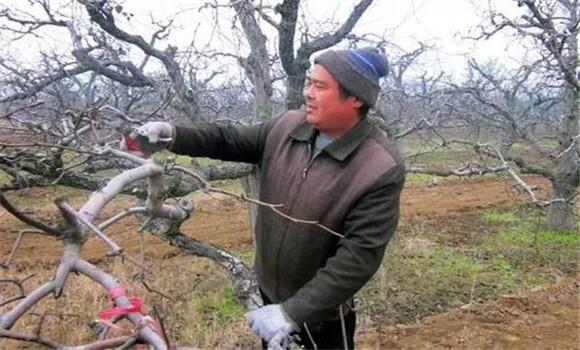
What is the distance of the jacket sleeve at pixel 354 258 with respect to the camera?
2211 mm

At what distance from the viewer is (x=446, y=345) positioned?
564 centimetres

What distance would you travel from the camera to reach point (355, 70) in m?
2.34

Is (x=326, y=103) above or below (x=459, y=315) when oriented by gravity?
above

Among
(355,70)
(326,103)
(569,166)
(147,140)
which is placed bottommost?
(569,166)

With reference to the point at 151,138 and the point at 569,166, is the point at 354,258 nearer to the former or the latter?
the point at 151,138

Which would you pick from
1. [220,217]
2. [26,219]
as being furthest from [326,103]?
[220,217]

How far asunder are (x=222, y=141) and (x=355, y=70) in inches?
26.2

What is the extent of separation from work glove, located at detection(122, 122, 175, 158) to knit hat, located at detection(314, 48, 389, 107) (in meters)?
0.68

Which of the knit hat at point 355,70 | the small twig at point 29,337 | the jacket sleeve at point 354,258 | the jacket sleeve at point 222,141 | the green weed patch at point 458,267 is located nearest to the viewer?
the small twig at point 29,337

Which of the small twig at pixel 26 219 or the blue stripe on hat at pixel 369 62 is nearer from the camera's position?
the small twig at pixel 26 219

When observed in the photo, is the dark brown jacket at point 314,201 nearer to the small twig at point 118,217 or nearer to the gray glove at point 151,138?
the gray glove at point 151,138

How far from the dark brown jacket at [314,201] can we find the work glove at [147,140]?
25 cm

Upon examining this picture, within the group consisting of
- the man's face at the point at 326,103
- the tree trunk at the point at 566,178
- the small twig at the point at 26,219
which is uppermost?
the man's face at the point at 326,103

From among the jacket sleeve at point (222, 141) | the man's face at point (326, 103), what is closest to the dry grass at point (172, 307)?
the jacket sleeve at point (222, 141)
